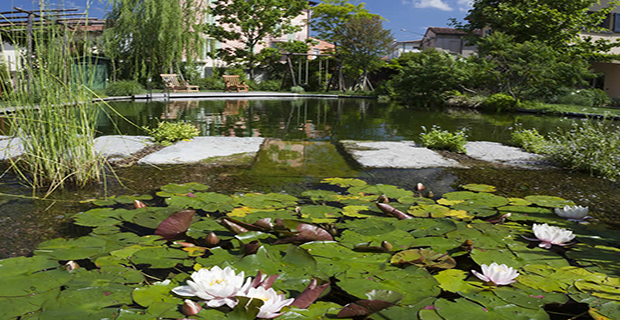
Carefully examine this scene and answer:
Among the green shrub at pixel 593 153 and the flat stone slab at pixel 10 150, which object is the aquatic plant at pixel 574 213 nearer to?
the green shrub at pixel 593 153

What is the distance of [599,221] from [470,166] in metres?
1.53

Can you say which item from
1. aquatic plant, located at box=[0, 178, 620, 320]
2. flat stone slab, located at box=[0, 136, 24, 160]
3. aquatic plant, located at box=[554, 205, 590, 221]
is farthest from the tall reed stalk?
aquatic plant, located at box=[554, 205, 590, 221]

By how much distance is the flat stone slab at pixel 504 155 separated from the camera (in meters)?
4.05

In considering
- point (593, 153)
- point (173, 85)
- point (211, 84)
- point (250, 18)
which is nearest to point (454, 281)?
point (593, 153)

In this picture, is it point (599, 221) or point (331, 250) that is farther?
point (599, 221)

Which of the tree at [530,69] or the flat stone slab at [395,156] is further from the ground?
the tree at [530,69]

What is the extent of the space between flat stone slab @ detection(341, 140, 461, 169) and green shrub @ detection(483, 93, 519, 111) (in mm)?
9887

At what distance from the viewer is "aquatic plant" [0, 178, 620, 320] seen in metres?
1.30

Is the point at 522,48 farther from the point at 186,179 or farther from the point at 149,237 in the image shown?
the point at 149,237

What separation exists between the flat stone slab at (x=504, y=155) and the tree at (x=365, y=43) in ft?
61.1

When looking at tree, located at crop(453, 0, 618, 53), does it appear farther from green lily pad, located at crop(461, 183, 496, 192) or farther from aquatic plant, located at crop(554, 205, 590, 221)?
aquatic plant, located at crop(554, 205, 590, 221)

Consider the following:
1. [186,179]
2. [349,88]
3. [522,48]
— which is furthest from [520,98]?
[186,179]

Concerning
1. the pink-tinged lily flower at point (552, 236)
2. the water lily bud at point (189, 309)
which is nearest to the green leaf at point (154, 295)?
the water lily bud at point (189, 309)

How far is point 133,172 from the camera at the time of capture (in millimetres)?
3336
